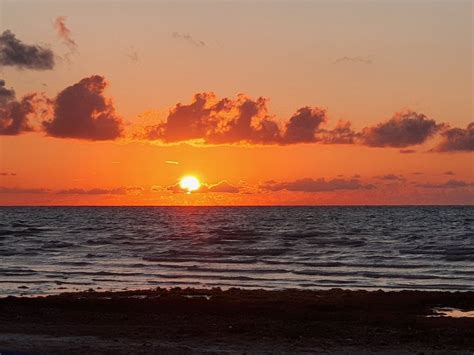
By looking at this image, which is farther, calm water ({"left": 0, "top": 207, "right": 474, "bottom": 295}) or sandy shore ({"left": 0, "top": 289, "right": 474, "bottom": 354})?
calm water ({"left": 0, "top": 207, "right": 474, "bottom": 295})

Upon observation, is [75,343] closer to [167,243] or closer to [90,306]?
[90,306]

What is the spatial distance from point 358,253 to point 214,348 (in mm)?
36726

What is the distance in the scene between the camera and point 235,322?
68.5 ft

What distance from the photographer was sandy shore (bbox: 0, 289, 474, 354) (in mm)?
17141

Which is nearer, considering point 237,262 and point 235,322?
point 235,322

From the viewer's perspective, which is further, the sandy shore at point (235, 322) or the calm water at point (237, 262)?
the calm water at point (237, 262)

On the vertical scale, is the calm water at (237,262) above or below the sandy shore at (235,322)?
below

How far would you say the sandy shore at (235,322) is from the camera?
1714 cm

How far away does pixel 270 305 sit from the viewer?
2422 centimetres

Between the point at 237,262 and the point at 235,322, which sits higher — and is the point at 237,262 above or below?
below

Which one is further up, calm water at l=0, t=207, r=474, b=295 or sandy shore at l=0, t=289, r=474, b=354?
sandy shore at l=0, t=289, r=474, b=354

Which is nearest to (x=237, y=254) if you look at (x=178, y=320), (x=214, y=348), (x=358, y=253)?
(x=358, y=253)

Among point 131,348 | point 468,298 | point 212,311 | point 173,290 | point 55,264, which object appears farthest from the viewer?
point 55,264

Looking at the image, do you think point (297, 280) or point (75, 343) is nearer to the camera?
point (75, 343)
